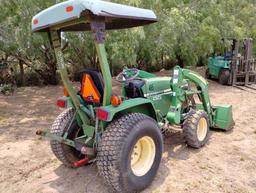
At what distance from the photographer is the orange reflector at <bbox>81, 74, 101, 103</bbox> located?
257cm

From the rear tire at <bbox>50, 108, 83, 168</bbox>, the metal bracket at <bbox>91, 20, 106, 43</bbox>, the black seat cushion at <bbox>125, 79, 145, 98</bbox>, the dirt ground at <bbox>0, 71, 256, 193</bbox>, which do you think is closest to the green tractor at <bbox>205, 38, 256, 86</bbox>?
the dirt ground at <bbox>0, 71, 256, 193</bbox>

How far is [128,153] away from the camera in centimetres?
233

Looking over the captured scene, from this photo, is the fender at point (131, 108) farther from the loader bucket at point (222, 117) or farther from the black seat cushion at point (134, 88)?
the loader bucket at point (222, 117)

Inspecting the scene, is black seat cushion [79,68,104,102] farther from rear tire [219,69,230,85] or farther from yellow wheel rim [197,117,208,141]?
rear tire [219,69,230,85]

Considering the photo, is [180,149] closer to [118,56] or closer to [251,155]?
[251,155]

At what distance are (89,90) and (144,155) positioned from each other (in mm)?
922

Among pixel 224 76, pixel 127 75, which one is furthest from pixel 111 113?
pixel 224 76

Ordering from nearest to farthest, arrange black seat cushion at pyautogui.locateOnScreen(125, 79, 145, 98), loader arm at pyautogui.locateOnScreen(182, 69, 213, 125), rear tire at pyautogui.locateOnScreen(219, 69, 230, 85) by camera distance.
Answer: black seat cushion at pyautogui.locateOnScreen(125, 79, 145, 98) → loader arm at pyautogui.locateOnScreen(182, 69, 213, 125) → rear tire at pyautogui.locateOnScreen(219, 69, 230, 85)

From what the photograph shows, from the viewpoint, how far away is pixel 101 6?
205cm

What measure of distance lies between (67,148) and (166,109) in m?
1.50

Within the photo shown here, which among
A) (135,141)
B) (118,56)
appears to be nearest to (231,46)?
(118,56)

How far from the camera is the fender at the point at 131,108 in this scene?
233 centimetres

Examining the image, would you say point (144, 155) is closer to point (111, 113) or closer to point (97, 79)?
point (111, 113)

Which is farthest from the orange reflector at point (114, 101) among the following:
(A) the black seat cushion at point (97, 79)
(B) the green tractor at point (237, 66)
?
(B) the green tractor at point (237, 66)
